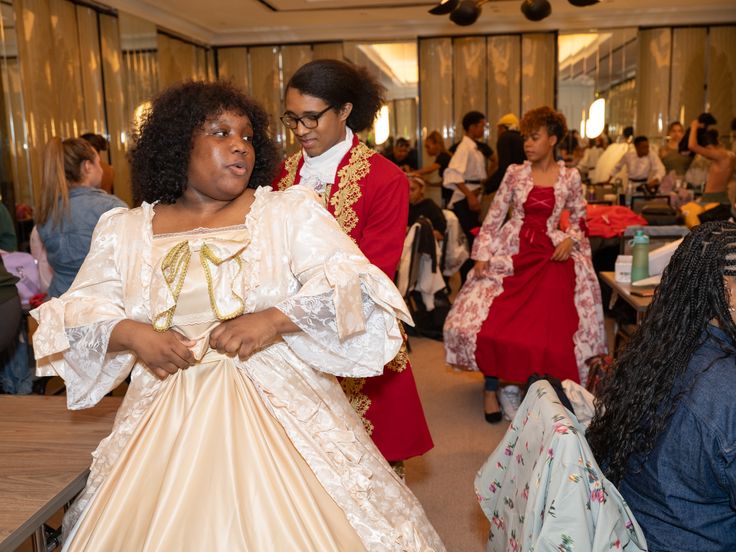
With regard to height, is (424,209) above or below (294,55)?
below

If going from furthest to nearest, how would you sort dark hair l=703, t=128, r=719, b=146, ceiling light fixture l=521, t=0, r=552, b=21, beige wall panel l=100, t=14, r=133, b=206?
1. beige wall panel l=100, t=14, r=133, b=206
2. dark hair l=703, t=128, r=719, b=146
3. ceiling light fixture l=521, t=0, r=552, b=21

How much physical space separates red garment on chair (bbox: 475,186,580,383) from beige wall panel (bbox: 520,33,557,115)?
7.30 m

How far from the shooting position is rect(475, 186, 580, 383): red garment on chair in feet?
12.1

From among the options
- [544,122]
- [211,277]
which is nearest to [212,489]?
[211,277]

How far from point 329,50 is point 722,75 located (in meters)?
5.93

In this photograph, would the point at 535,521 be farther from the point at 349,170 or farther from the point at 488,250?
the point at 488,250

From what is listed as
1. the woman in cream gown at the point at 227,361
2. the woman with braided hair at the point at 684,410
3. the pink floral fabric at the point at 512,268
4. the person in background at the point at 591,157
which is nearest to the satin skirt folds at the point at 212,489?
the woman in cream gown at the point at 227,361

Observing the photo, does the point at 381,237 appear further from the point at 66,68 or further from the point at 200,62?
the point at 200,62

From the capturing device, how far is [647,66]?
10633 mm

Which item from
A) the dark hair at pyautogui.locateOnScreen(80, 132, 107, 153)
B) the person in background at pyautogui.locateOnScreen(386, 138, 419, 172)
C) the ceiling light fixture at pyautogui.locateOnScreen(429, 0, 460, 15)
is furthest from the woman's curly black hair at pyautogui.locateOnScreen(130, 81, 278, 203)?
the person in background at pyautogui.locateOnScreen(386, 138, 419, 172)

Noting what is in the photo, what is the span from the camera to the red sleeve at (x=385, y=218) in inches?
87.0

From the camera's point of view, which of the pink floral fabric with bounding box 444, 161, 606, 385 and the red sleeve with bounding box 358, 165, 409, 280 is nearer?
the red sleeve with bounding box 358, 165, 409, 280

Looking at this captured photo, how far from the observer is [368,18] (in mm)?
10242

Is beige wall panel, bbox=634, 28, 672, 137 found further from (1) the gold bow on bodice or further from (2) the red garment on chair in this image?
(1) the gold bow on bodice
